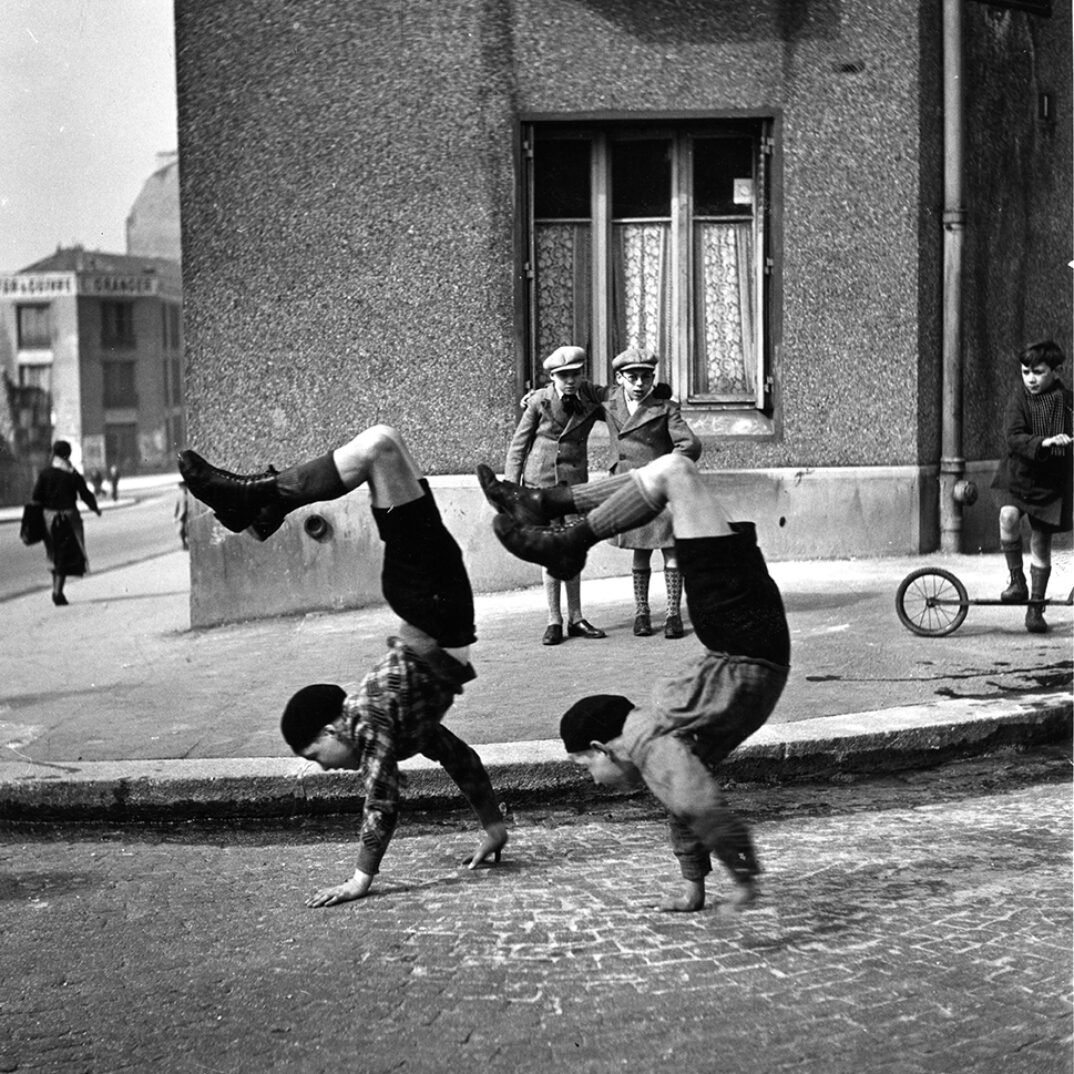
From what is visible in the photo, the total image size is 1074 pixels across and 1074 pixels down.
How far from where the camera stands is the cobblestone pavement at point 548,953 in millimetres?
3545

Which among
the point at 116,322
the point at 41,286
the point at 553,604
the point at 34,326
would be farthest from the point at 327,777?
the point at 41,286

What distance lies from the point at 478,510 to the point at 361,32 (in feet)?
10.2

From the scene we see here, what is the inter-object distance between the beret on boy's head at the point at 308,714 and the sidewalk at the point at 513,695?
158 centimetres

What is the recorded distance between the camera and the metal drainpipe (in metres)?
10.5

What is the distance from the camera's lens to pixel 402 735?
4391 millimetres

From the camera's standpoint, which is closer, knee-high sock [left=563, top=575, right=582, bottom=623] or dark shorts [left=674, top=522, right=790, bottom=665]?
dark shorts [left=674, top=522, right=790, bottom=665]

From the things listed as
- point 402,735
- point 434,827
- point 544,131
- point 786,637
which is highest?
point 544,131

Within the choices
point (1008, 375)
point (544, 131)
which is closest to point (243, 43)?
point (544, 131)

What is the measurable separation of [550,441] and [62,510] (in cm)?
717

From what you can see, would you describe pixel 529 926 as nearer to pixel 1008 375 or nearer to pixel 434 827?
pixel 434 827

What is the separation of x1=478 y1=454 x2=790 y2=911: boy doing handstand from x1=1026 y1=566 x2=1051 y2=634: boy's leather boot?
4403 millimetres

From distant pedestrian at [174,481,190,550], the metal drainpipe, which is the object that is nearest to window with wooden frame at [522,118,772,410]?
the metal drainpipe

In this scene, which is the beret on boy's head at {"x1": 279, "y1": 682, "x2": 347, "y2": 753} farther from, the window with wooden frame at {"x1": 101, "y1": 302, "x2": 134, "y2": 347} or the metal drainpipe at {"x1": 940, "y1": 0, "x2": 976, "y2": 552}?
the window with wooden frame at {"x1": 101, "y1": 302, "x2": 134, "y2": 347}

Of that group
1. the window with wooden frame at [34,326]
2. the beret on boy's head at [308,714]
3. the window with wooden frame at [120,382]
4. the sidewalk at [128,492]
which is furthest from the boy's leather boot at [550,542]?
the window with wooden frame at [120,382]
